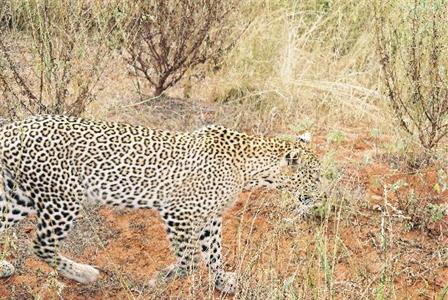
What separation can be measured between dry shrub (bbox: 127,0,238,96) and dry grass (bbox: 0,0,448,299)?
0.80 ft

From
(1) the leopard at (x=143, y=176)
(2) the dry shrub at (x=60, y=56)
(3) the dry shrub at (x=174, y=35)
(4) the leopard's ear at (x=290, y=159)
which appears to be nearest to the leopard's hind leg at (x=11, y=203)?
(1) the leopard at (x=143, y=176)

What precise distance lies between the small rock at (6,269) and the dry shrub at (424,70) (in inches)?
120

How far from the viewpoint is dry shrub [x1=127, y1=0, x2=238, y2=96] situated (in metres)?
7.05

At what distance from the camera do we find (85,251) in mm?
5656

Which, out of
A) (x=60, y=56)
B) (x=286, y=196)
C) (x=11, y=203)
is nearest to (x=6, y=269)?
(x=11, y=203)

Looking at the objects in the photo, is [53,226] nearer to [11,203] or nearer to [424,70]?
[11,203]

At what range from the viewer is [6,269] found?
17.2 feet

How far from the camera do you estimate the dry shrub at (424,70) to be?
6.20m

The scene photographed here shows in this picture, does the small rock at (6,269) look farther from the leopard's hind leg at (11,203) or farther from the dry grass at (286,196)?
the leopard's hind leg at (11,203)

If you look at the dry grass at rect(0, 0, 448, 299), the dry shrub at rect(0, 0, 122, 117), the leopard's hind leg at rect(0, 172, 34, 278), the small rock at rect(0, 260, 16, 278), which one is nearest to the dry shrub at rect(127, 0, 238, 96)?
the dry grass at rect(0, 0, 448, 299)

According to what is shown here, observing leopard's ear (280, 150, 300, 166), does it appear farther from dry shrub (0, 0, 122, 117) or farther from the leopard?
dry shrub (0, 0, 122, 117)

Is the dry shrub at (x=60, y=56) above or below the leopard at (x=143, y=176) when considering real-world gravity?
above

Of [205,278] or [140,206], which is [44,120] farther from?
[205,278]

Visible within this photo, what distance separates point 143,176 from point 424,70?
2.76 m
